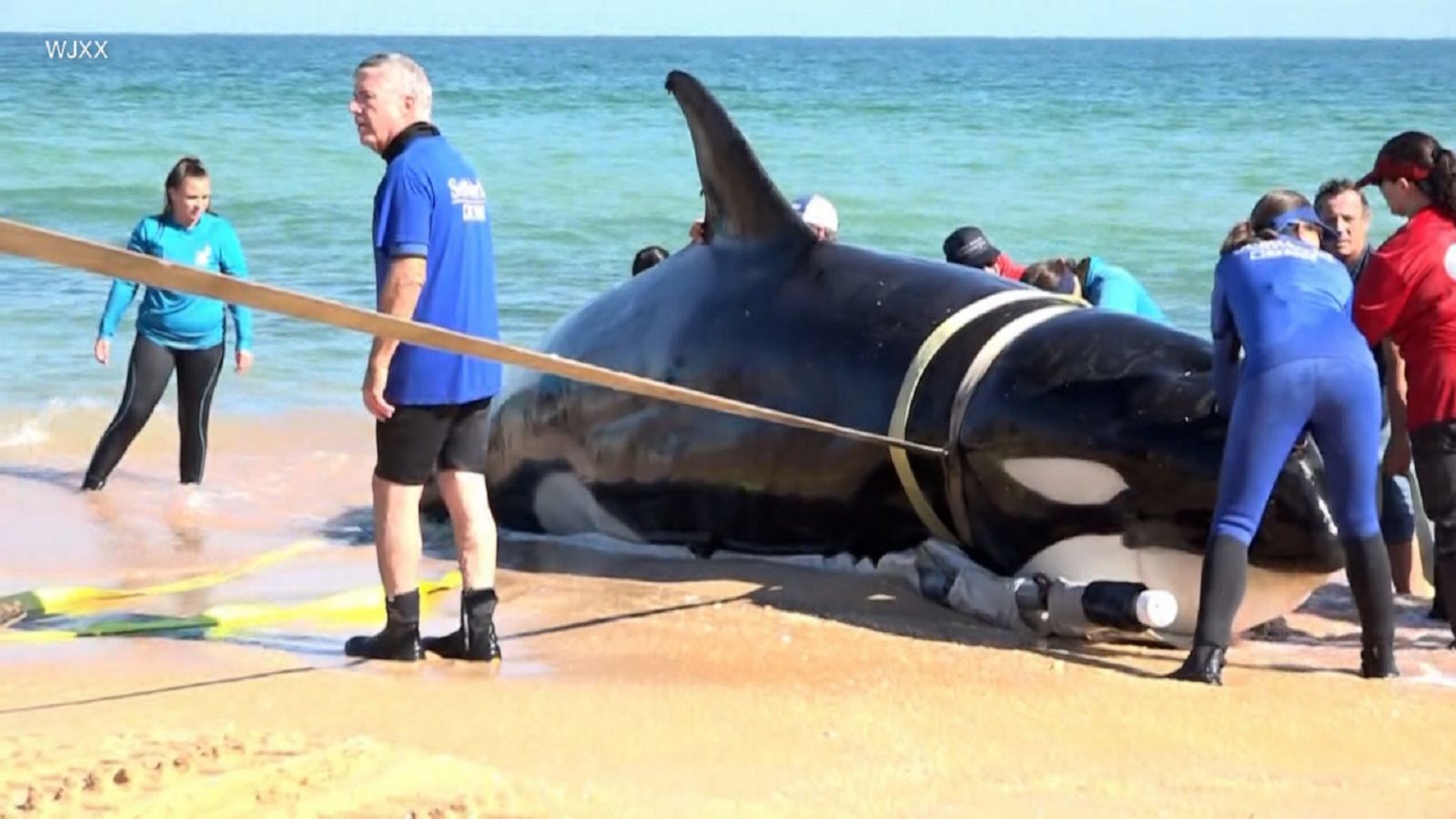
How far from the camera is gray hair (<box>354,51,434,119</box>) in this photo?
250 inches

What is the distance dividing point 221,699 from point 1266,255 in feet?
11.1

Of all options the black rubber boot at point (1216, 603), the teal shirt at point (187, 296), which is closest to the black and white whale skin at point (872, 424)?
the black rubber boot at point (1216, 603)


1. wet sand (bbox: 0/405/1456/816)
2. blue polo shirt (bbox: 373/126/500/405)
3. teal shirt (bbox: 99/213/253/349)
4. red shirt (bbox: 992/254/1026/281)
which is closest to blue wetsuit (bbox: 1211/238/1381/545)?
wet sand (bbox: 0/405/1456/816)

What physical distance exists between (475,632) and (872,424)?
5.38ft

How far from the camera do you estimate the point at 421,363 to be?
6367 mm

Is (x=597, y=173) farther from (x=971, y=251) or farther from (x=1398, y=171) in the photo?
(x=1398, y=171)

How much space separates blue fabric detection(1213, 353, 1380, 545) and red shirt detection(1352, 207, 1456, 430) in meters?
0.58

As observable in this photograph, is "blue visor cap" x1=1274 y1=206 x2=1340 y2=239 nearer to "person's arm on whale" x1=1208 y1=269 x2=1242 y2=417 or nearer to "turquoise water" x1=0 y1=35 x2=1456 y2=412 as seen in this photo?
"person's arm on whale" x1=1208 y1=269 x2=1242 y2=417

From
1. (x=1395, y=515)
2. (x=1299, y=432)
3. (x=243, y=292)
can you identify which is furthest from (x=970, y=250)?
(x=243, y=292)

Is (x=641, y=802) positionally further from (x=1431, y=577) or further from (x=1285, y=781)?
(x=1431, y=577)

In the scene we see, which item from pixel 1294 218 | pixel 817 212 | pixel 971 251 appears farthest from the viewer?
pixel 971 251

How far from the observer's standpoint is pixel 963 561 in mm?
7371

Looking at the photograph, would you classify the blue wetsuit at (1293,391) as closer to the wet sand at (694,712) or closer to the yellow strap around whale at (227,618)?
the wet sand at (694,712)

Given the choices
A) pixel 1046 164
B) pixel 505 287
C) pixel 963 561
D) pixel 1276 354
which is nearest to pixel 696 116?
pixel 963 561
